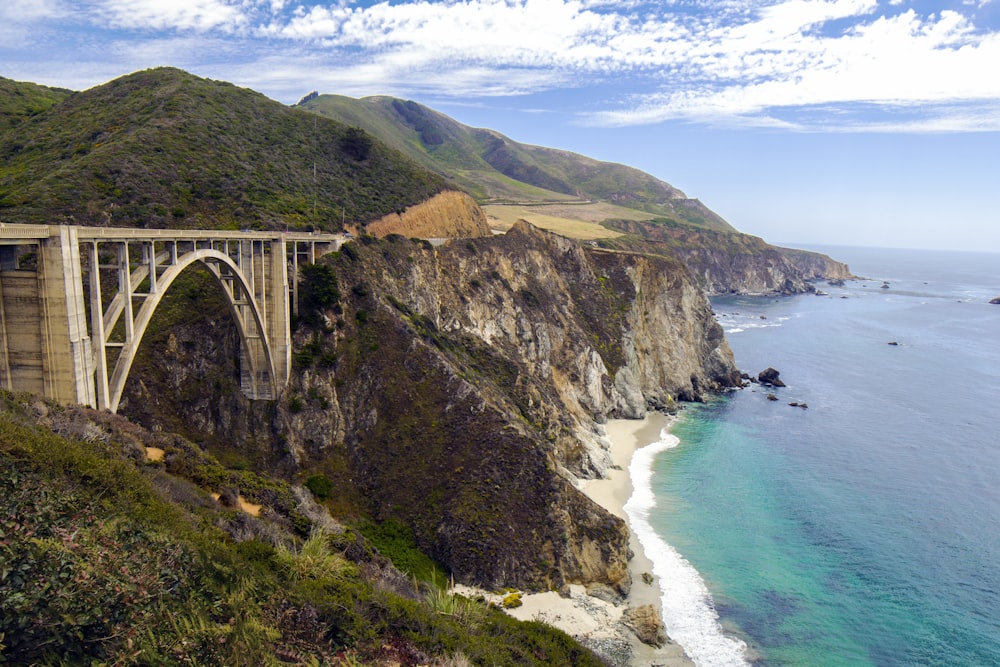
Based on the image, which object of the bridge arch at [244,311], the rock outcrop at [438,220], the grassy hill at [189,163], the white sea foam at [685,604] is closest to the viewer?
the bridge arch at [244,311]

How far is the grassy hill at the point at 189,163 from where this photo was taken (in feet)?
131

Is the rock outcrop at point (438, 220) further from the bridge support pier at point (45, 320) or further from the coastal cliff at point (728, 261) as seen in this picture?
the coastal cliff at point (728, 261)

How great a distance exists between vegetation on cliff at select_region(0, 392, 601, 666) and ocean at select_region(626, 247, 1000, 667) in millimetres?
16514

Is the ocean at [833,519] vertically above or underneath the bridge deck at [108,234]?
underneath

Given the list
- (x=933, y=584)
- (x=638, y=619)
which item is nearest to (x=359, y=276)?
(x=638, y=619)

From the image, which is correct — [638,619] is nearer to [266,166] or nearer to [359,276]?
[359,276]

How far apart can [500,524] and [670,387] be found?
4362 centimetres

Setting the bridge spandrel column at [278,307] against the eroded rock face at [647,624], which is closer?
the eroded rock face at [647,624]

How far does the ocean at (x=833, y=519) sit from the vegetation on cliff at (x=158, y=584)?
1651 centimetres

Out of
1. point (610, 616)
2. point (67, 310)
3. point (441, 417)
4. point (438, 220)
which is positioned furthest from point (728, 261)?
point (67, 310)

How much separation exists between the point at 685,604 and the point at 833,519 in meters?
16.1

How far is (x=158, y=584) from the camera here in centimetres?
1178

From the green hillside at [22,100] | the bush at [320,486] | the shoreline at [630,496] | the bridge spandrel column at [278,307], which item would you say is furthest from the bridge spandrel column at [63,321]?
the green hillside at [22,100]

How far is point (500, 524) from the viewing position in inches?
1282
